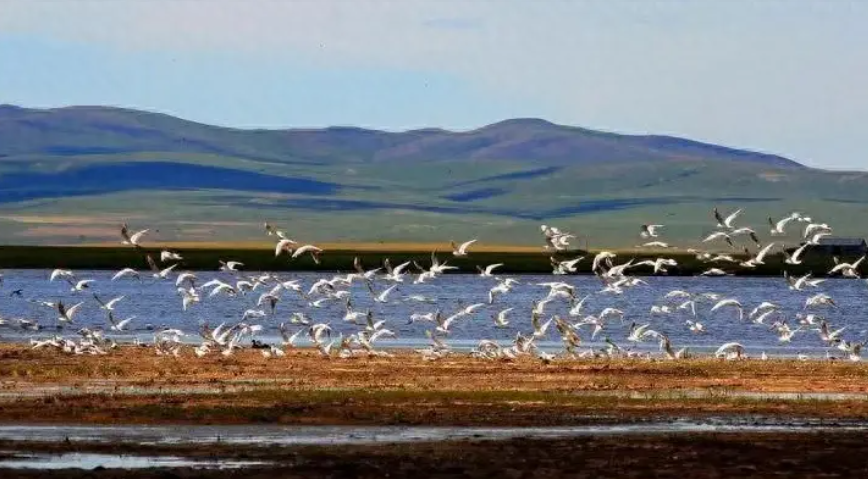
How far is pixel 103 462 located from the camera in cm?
2670

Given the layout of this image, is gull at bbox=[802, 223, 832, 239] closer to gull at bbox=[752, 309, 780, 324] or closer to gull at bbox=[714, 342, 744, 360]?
gull at bbox=[714, 342, 744, 360]

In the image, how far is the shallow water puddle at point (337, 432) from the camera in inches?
1164

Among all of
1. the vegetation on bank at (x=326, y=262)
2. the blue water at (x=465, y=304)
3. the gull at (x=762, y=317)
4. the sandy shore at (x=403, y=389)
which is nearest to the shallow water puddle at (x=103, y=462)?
the sandy shore at (x=403, y=389)

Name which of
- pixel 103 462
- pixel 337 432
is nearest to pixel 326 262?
pixel 337 432

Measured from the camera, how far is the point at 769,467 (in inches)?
1048

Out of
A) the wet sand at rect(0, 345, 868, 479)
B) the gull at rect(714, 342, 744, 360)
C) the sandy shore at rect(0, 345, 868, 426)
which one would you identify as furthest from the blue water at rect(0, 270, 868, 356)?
the wet sand at rect(0, 345, 868, 479)

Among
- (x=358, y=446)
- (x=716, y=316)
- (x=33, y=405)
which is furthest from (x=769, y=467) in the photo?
(x=716, y=316)

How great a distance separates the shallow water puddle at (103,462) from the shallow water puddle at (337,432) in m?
1.81

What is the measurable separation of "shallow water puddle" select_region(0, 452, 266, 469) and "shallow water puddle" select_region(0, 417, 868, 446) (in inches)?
71.1

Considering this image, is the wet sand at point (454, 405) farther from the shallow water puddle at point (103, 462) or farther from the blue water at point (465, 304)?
the blue water at point (465, 304)

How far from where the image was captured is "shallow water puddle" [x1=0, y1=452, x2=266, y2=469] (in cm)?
2617

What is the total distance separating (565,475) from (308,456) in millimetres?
3533

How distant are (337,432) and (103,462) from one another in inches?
199

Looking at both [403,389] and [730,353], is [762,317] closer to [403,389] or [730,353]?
[730,353]
